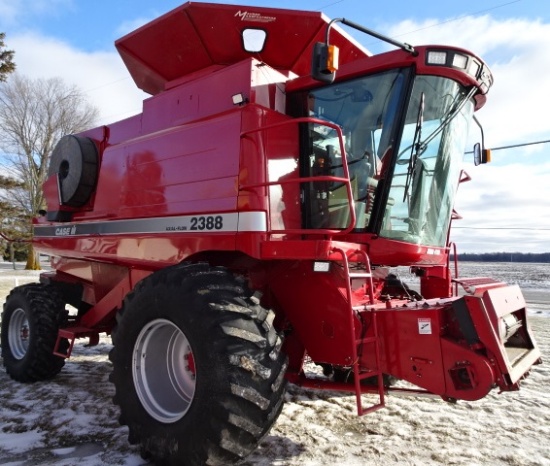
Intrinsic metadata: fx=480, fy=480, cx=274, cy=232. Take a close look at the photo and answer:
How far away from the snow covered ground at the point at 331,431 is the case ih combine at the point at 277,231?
0.33 meters

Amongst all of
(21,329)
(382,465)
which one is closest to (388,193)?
(382,465)

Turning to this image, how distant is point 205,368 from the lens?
117 inches

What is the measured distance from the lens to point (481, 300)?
9.52 ft

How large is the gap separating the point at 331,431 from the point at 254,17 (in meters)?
3.46

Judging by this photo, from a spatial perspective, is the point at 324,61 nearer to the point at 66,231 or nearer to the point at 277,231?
the point at 277,231

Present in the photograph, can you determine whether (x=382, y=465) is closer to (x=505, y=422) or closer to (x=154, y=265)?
(x=505, y=422)

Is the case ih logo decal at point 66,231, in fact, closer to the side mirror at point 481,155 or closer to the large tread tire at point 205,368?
the large tread tire at point 205,368

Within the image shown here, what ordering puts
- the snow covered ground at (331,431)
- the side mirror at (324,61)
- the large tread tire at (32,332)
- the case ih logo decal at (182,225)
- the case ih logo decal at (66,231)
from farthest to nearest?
the case ih logo decal at (66,231) < the large tread tire at (32,332) < the case ih logo decal at (182,225) < the snow covered ground at (331,431) < the side mirror at (324,61)

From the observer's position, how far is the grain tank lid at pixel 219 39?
13.4ft

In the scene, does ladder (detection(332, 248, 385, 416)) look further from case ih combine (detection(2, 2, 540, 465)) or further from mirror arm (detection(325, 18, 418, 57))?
mirror arm (detection(325, 18, 418, 57))

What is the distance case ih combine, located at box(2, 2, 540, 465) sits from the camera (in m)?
2.97

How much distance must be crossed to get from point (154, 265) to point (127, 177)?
0.98 meters

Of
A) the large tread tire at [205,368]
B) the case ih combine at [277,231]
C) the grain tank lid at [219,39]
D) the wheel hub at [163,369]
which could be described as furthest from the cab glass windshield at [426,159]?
the wheel hub at [163,369]

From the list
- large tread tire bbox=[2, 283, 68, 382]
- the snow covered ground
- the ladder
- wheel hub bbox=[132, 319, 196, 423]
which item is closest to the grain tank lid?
the ladder
